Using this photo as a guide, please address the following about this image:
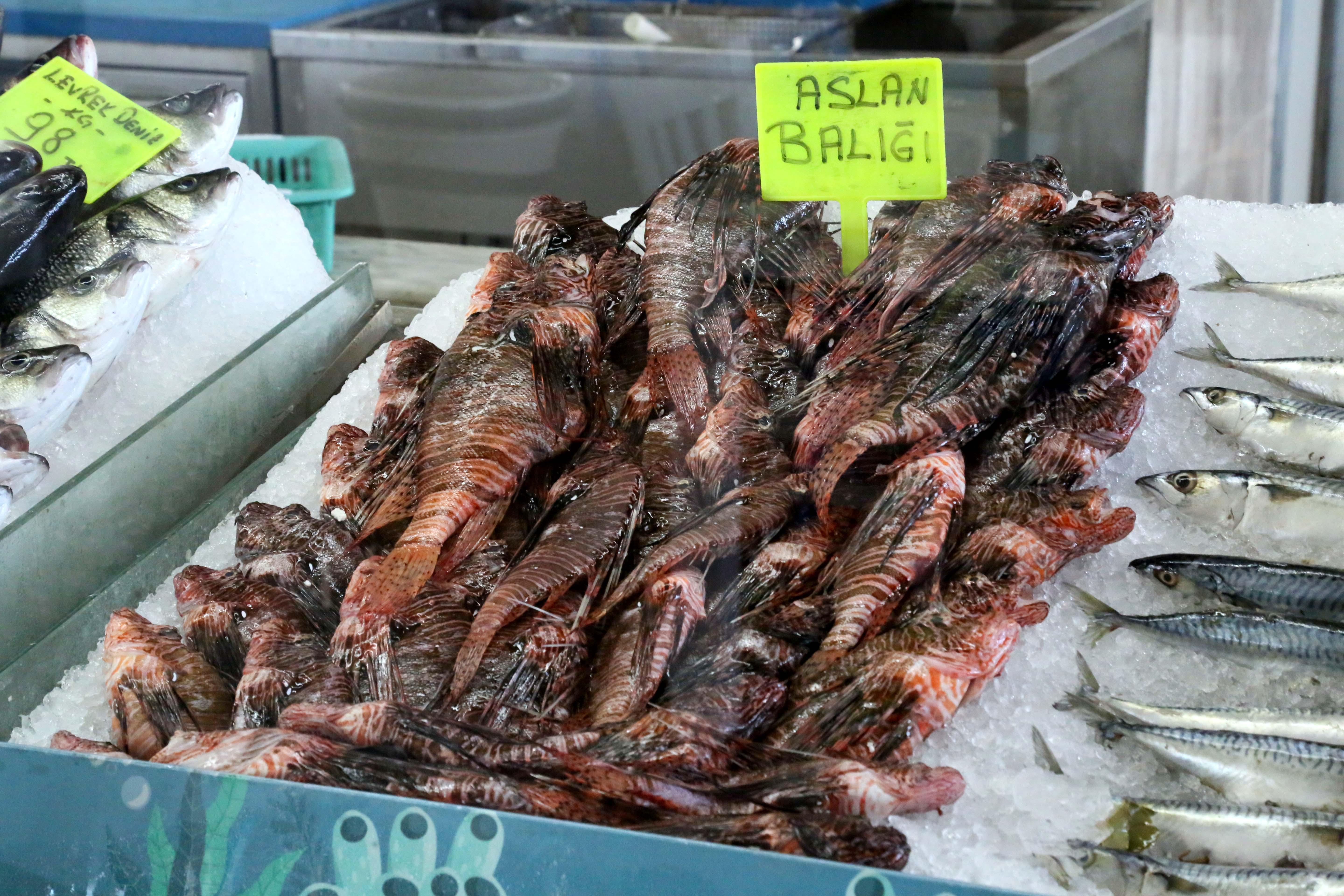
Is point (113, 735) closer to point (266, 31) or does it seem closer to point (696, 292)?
point (696, 292)

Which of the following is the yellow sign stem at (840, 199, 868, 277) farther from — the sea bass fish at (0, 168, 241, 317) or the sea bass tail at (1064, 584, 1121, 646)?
the sea bass fish at (0, 168, 241, 317)

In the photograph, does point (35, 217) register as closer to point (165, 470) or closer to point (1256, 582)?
point (165, 470)

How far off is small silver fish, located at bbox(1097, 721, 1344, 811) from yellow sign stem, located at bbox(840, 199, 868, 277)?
1036 millimetres

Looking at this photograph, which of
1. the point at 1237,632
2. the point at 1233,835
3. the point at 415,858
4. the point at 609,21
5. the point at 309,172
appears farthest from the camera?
the point at 609,21

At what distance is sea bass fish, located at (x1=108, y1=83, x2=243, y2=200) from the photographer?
9.23ft

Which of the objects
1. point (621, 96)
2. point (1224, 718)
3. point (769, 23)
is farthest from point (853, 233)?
point (769, 23)

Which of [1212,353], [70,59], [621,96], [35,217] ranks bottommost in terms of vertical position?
[1212,353]

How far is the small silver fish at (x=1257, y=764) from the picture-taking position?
1406 millimetres

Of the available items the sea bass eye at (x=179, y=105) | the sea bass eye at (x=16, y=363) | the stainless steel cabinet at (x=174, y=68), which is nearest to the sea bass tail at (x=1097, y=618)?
the sea bass eye at (x=16, y=363)

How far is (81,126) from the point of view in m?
2.73

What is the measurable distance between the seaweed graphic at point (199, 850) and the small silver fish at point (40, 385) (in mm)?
1166

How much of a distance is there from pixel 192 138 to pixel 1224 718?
2.56 m

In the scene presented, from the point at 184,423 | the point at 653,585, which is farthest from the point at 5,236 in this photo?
the point at 653,585

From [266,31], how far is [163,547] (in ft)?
11.7
